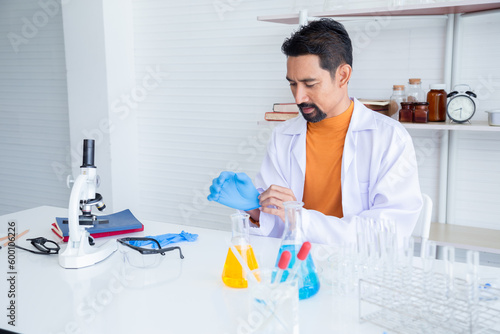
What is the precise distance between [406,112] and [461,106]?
0.83 feet

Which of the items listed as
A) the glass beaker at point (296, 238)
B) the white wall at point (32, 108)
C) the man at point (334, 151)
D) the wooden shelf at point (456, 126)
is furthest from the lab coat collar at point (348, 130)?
the white wall at point (32, 108)

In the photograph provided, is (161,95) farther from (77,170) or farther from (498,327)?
(498,327)

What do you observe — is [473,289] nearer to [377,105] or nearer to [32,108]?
[377,105]

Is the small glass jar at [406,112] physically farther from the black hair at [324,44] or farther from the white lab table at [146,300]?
the white lab table at [146,300]

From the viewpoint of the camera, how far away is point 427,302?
39.1 inches

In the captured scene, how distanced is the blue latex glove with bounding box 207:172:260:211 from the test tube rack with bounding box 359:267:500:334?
0.62m

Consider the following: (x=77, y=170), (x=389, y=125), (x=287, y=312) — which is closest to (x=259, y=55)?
(x=389, y=125)

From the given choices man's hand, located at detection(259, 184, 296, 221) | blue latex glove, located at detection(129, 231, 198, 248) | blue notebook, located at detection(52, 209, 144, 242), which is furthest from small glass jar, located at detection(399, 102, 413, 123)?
blue notebook, located at detection(52, 209, 144, 242)

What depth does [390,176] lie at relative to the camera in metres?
1.88

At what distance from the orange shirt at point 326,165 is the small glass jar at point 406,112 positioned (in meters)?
0.49

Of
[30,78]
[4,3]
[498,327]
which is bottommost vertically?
[498,327]

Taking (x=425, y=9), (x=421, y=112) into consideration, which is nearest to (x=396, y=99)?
(x=421, y=112)

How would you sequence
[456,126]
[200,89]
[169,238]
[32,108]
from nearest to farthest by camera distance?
[169,238] < [456,126] < [200,89] < [32,108]

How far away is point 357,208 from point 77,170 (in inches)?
98.7
